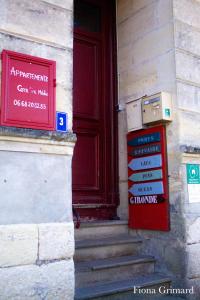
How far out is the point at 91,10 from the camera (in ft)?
18.2

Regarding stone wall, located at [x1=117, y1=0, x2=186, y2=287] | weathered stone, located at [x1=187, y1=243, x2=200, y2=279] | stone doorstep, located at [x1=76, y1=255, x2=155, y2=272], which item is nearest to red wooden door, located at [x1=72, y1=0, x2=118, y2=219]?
stone wall, located at [x1=117, y1=0, x2=186, y2=287]

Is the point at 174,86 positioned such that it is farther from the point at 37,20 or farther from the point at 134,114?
the point at 37,20

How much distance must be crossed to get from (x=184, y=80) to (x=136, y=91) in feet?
2.33

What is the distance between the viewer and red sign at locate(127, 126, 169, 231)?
4.55 meters

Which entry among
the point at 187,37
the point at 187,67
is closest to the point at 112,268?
the point at 187,67

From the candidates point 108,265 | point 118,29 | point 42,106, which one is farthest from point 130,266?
point 118,29

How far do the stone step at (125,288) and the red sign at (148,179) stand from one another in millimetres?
600

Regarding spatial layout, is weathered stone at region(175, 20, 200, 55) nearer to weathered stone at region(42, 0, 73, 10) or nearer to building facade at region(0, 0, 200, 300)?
building facade at region(0, 0, 200, 300)

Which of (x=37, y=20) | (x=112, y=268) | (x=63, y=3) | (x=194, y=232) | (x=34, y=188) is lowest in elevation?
(x=112, y=268)

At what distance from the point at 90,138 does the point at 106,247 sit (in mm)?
1514

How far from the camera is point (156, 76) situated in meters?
4.83

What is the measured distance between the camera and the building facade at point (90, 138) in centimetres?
323

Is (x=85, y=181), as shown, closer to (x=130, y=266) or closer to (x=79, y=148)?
(x=79, y=148)

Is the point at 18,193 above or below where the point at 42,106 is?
below
